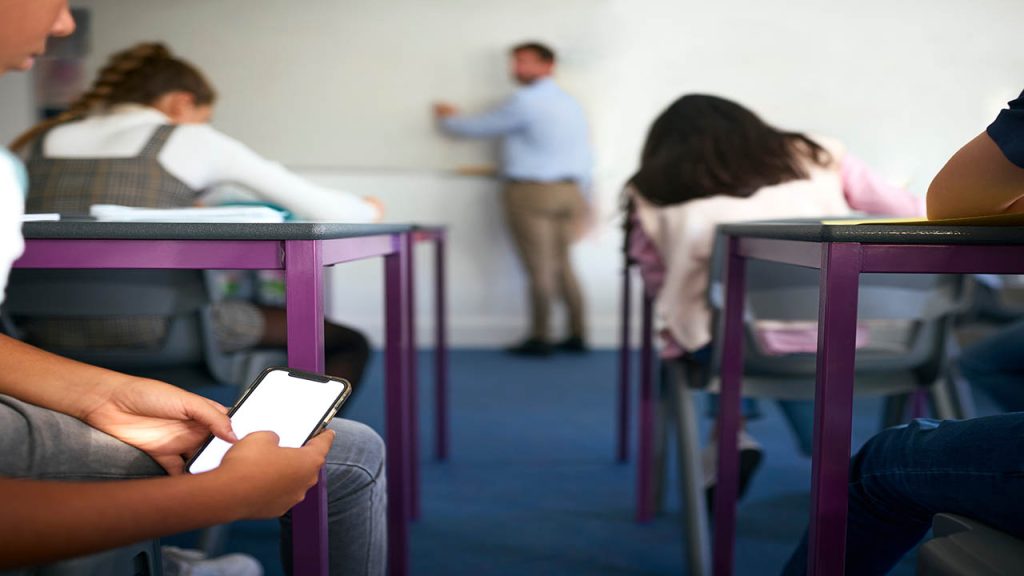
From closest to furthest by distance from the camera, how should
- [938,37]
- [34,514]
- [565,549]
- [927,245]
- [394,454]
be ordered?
[34,514]
[927,245]
[394,454]
[565,549]
[938,37]

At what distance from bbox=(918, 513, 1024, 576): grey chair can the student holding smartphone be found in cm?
47

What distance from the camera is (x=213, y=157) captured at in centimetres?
141

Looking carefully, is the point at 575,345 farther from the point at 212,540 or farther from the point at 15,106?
the point at 15,106

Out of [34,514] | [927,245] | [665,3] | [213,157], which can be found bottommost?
[34,514]

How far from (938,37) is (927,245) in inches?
143

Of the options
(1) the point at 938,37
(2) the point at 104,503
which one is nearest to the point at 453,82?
(1) the point at 938,37

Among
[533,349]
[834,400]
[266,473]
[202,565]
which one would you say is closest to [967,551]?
[834,400]

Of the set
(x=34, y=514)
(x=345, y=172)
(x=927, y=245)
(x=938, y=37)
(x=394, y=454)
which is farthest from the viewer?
(x=345, y=172)

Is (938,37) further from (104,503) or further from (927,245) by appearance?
(104,503)

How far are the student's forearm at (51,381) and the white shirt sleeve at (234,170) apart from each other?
2.29 ft

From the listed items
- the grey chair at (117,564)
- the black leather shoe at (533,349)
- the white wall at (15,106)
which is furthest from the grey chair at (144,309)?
the white wall at (15,106)

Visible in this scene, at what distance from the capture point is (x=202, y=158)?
1412 millimetres

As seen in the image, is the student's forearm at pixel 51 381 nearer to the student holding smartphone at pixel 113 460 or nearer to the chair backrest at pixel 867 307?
the student holding smartphone at pixel 113 460

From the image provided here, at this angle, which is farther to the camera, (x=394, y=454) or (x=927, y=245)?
(x=394, y=454)
